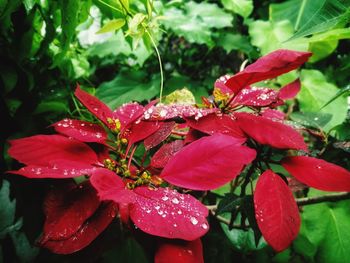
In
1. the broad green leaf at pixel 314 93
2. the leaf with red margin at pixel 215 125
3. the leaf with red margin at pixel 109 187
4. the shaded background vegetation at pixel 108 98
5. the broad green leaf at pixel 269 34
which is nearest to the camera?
the leaf with red margin at pixel 109 187

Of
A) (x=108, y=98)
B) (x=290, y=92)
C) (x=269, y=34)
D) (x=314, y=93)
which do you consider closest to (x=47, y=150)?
(x=290, y=92)

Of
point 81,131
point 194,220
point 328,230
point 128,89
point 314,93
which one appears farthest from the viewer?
point 128,89

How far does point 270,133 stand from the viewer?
38 cm

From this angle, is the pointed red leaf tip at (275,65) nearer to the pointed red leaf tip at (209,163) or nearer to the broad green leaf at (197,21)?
the pointed red leaf tip at (209,163)

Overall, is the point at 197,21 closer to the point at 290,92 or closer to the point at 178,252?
the point at 290,92

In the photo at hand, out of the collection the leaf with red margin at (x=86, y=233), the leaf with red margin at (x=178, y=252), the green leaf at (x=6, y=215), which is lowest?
the green leaf at (x=6, y=215)

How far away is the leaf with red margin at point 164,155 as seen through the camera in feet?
1.35

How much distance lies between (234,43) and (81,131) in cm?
93

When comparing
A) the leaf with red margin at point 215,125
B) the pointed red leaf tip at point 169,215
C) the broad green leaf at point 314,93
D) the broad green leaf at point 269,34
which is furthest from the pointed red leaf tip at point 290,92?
the broad green leaf at point 269,34

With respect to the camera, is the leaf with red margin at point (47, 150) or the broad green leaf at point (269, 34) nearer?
the leaf with red margin at point (47, 150)

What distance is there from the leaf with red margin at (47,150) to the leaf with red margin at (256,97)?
23 centimetres

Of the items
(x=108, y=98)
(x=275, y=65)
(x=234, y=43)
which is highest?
(x=275, y=65)

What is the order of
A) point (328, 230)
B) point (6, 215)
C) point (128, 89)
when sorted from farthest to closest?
point (128, 89)
point (6, 215)
point (328, 230)

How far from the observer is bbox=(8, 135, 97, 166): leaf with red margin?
1.18 feet
